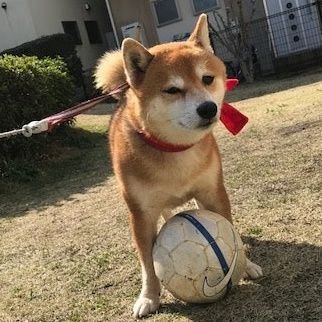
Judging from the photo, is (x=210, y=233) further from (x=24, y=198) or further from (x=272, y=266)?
(x=24, y=198)

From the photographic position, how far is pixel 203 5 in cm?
1903

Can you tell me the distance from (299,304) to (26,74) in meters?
6.94

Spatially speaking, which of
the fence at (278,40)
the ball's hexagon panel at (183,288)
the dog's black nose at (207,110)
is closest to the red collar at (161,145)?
the dog's black nose at (207,110)

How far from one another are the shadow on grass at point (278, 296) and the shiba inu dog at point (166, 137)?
15 cm

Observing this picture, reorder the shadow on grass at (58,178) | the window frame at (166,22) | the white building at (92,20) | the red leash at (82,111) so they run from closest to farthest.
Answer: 1. the red leash at (82,111)
2. the shadow on grass at (58,178)
3. the white building at (92,20)
4. the window frame at (166,22)

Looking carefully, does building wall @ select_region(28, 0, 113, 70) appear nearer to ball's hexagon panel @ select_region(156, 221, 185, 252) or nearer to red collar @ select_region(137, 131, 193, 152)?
red collar @ select_region(137, 131, 193, 152)

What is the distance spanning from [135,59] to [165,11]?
16969 mm

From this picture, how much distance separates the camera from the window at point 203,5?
61.7 ft

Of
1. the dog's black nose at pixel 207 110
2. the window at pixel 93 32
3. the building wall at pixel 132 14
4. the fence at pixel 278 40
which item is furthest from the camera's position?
the window at pixel 93 32

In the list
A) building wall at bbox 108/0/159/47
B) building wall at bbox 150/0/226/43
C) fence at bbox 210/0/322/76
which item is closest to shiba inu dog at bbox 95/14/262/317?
fence at bbox 210/0/322/76

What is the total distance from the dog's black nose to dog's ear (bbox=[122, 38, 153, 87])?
46cm

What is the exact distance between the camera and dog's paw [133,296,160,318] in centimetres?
327

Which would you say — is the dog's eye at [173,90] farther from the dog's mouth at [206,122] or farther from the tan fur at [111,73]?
the tan fur at [111,73]

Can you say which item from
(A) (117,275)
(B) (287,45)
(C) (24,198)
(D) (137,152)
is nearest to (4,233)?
(C) (24,198)
